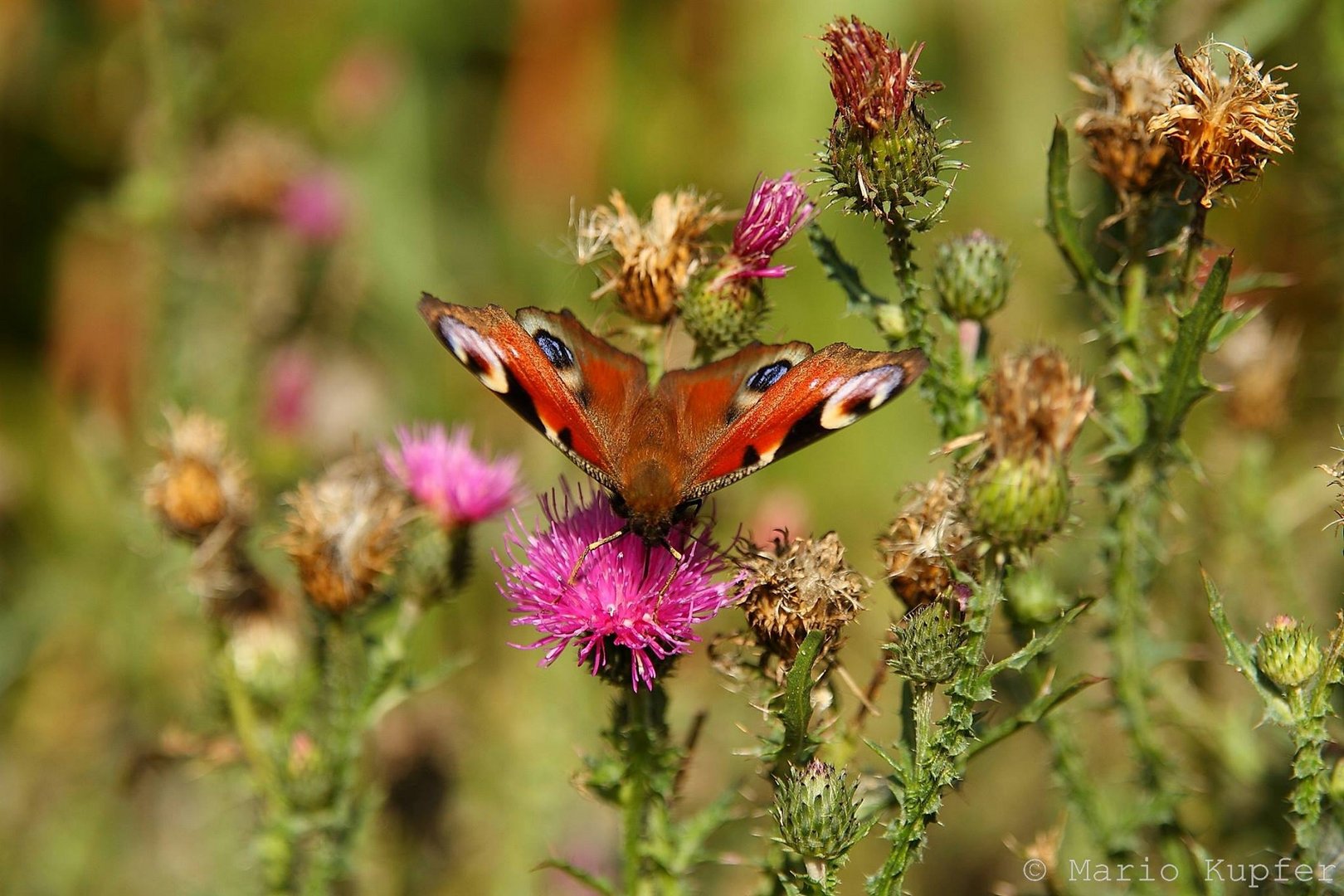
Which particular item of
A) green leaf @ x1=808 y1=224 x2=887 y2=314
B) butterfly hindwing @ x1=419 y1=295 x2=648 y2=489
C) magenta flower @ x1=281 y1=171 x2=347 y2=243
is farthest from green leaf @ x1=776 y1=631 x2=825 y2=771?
magenta flower @ x1=281 y1=171 x2=347 y2=243

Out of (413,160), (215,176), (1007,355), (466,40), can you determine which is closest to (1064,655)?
(1007,355)

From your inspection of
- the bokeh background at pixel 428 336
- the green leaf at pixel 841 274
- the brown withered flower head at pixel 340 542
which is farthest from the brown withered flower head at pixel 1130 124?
the brown withered flower head at pixel 340 542

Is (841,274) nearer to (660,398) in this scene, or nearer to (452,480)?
(660,398)

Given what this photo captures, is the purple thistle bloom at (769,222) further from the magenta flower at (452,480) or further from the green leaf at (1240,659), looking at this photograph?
the green leaf at (1240,659)

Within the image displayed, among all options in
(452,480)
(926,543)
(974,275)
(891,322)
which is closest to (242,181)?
(452,480)

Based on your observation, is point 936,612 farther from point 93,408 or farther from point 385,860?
point 93,408

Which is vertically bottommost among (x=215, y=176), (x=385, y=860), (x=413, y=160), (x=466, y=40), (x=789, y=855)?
(x=789, y=855)
